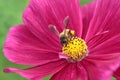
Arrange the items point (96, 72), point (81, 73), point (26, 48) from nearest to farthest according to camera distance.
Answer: point (96, 72), point (81, 73), point (26, 48)

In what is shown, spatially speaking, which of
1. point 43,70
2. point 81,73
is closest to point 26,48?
point 43,70

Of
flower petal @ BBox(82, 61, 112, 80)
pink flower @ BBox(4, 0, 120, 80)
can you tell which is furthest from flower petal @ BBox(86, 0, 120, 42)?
flower petal @ BBox(82, 61, 112, 80)

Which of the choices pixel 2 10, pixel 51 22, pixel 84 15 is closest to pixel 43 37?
pixel 51 22

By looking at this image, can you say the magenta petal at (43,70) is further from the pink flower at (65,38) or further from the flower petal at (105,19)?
the flower petal at (105,19)

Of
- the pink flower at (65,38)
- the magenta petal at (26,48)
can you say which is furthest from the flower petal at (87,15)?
the magenta petal at (26,48)

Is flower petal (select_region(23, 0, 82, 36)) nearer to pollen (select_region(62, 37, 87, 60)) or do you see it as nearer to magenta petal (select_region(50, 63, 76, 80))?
pollen (select_region(62, 37, 87, 60))

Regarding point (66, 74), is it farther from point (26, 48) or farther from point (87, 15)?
point (87, 15)
